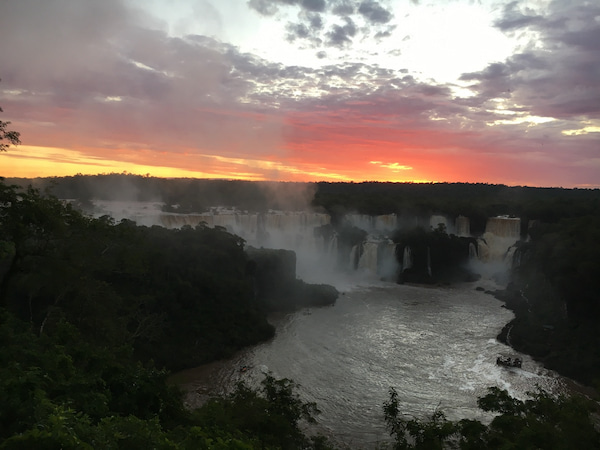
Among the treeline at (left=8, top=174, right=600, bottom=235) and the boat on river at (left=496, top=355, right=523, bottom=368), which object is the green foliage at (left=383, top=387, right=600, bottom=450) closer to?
the boat on river at (left=496, top=355, right=523, bottom=368)

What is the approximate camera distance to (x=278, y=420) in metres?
12.8

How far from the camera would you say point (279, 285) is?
38594mm

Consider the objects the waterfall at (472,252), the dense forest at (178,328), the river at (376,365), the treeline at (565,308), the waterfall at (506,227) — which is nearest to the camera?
A: the dense forest at (178,328)

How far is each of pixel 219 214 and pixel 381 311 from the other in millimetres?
22501

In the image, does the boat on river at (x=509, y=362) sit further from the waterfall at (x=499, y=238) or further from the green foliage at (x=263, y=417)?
the waterfall at (x=499, y=238)

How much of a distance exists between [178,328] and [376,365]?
11.7 metres

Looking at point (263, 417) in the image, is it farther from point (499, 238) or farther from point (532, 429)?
point (499, 238)

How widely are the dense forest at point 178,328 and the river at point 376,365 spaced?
4.98 feet

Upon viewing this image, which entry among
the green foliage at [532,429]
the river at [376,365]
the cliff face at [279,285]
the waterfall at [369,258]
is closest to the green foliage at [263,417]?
the green foliage at [532,429]

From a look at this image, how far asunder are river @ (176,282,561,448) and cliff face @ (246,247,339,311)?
66.9 inches

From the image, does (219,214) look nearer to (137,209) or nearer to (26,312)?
(137,209)

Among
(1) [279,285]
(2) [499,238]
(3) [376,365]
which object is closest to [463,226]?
(2) [499,238]

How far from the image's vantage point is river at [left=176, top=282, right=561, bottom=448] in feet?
66.4

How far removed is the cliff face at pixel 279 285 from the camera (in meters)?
37.0
